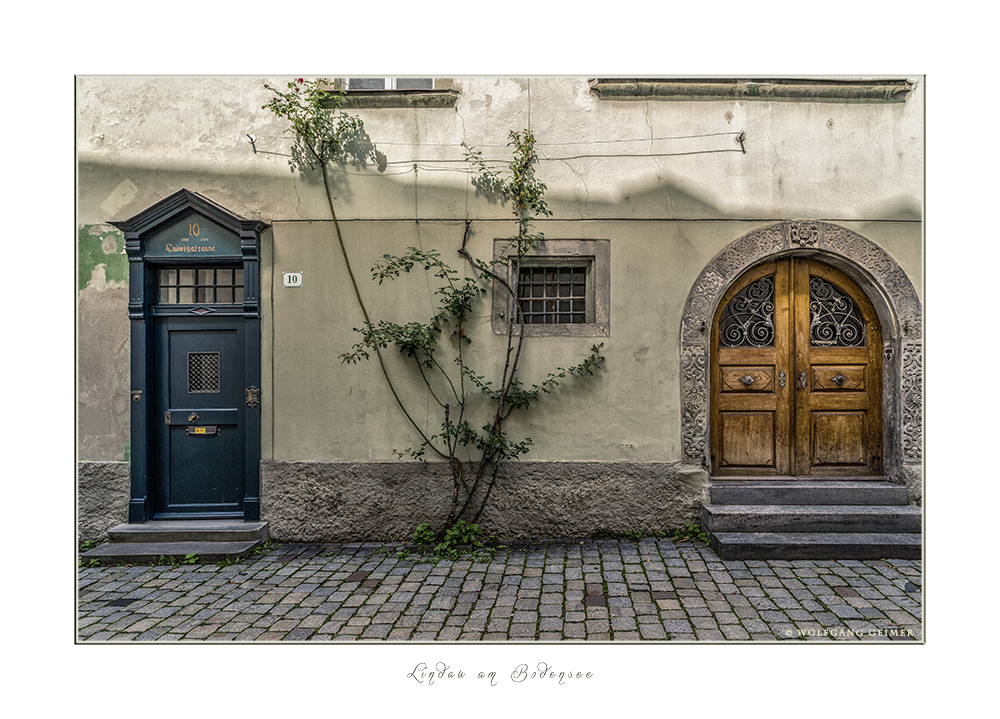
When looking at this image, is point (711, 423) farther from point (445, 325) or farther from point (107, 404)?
point (107, 404)

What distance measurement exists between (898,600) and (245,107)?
649 cm

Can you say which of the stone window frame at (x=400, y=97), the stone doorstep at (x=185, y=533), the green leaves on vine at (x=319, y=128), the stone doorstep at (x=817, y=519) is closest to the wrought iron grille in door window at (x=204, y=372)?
the stone doorstep at (x=185, y=533)

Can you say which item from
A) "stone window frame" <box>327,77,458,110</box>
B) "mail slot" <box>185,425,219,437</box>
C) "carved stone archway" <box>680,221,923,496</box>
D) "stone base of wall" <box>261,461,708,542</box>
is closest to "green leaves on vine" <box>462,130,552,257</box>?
"stone window frame" <box>327,77,458,110</box>

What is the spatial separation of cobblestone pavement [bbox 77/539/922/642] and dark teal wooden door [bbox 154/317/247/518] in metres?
0.76

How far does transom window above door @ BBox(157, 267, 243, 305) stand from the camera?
4723mm

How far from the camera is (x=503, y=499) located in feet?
14.8

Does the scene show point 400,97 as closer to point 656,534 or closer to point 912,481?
point 656,534

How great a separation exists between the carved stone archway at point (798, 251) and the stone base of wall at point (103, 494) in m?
5.21

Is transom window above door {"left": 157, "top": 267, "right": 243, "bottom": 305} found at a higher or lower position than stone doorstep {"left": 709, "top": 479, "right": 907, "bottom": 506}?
higher

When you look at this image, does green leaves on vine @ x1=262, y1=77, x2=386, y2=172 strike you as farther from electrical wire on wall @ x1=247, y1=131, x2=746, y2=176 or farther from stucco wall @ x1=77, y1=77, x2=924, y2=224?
electrical wire on wall @ x1=247, y1=131, x2=746, y2=176

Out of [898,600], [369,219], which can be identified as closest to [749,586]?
[898,600]

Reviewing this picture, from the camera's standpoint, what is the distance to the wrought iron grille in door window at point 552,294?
4.64 m

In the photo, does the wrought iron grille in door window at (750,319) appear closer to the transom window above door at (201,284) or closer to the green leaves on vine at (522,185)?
the green leaves on vine at (522,185)

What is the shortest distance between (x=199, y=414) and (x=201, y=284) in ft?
4.07
